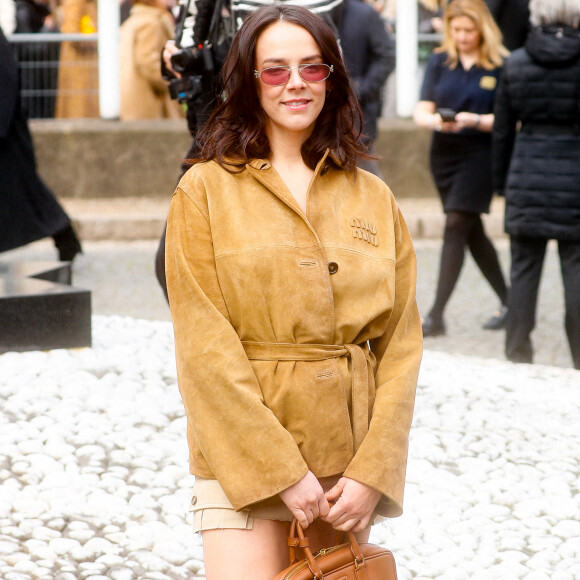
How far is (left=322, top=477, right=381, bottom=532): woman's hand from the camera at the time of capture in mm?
2537

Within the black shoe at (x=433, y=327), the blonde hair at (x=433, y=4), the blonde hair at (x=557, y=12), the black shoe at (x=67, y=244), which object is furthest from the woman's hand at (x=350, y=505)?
the blonde hair at (x=433, y=4)

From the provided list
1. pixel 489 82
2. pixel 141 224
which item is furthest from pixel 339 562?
pixel 141 224

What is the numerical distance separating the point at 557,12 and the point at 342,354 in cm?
409

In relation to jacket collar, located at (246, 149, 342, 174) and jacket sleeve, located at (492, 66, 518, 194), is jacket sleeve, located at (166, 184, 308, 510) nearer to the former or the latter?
jacket collar, located at (246, 149, 342, 174)

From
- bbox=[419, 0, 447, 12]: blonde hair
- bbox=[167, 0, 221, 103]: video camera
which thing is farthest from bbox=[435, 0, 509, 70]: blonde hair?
bbox=[419, 0, 447, 12]: blonde hair

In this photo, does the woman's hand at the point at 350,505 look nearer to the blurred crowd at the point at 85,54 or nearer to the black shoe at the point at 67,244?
the black shoe at the point at 67,244

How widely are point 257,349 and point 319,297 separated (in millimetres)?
170

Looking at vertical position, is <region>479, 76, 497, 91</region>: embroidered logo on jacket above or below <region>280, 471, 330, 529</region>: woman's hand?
above

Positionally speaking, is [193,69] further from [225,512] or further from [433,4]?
[433,4]

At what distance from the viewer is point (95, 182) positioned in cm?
1255

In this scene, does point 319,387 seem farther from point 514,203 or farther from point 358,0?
point 358,0

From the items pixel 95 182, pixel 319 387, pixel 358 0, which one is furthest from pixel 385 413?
pixel 95 182

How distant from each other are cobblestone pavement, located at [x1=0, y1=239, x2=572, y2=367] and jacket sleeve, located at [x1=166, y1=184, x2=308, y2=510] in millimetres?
4789

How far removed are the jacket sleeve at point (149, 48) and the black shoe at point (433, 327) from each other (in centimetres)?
544
